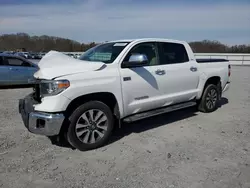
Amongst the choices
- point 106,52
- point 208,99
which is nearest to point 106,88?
point 106,52

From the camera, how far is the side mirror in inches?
186

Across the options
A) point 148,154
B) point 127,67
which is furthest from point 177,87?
point 148,154

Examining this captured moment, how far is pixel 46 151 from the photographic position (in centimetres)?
445

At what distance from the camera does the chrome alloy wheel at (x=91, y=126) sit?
439 centimetres

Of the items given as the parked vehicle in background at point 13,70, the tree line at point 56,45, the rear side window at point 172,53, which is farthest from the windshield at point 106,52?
the tree line at point 56,45

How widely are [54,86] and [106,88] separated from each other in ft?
2.91

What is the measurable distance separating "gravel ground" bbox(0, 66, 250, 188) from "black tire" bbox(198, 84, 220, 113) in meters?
0.74

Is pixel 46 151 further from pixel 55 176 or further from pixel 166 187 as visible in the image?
pixel 166 187

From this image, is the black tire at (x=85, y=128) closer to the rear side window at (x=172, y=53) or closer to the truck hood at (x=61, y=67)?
the truck hood at (x=61, y=67)

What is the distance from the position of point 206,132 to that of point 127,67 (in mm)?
2138

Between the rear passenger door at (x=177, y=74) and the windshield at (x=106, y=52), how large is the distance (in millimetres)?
976

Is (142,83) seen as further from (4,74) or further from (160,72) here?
(4,74)

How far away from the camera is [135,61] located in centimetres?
477

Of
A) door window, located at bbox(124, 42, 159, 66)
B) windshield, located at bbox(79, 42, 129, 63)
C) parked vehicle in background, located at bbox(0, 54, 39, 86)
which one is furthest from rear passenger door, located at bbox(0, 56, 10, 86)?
door window, located at bbox(124, 42, 159, 66)
